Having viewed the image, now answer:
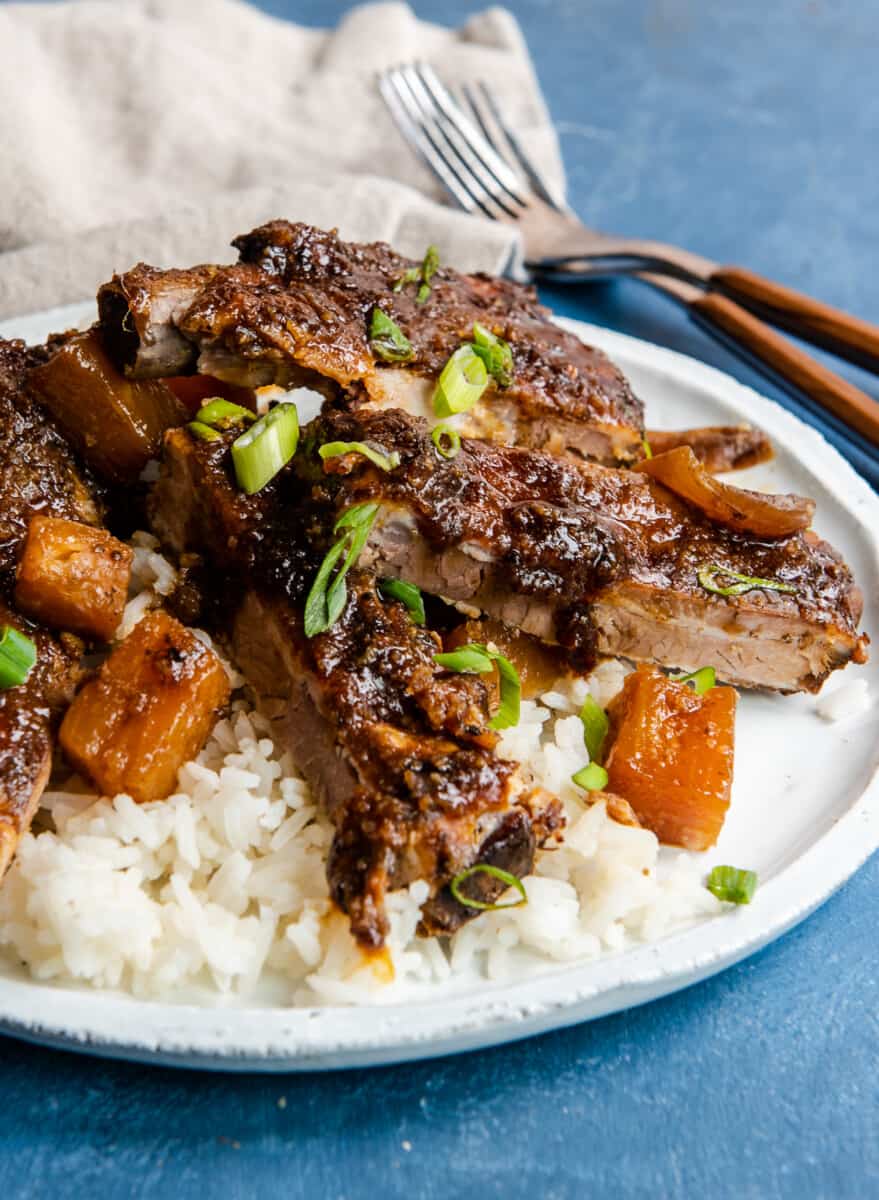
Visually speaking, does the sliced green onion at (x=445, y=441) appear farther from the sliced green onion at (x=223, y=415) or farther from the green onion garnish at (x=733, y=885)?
the green onion garnish at (x=733, y=885)

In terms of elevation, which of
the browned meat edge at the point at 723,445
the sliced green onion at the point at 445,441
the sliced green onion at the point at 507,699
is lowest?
the sliced green onion at the point at 507,699

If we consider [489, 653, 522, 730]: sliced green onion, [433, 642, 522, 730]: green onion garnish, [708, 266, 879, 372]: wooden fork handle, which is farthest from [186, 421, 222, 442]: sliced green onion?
[708, 266, 879, 372]: wooden fork handle

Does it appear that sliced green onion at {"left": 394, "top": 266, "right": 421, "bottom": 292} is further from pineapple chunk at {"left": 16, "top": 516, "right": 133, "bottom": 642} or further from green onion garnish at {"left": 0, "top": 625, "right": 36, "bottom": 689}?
green onion garnish at {"left": 0, "top": 625, "right": 36, "bottom": 689}

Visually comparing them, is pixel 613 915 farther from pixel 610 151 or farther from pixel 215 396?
pixel 610 151

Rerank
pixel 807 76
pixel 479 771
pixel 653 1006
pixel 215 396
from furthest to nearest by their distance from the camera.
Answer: pixel 807 76
pixel 215 396
pixel 653 1006
pixel 479 771

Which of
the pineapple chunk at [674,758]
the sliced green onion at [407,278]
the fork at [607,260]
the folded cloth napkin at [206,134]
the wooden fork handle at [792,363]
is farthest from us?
the folded cloth napkin at [206,134]

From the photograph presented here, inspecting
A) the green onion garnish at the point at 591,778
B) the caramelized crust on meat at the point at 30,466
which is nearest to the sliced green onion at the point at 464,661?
the green onion garnish at the point at 591,778

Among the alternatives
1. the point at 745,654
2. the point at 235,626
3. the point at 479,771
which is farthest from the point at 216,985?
the point at 745,654
